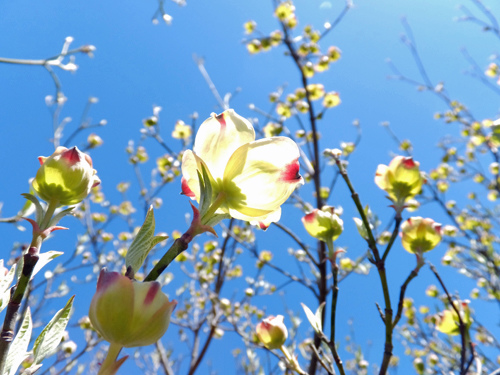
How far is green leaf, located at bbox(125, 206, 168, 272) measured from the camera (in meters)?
0.20

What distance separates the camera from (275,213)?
10.9 inches

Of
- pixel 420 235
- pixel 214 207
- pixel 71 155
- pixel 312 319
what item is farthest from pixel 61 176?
pixel 420 235

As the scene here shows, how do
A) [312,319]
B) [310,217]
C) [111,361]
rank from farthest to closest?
[310,217] < [312,319] < [111,361]

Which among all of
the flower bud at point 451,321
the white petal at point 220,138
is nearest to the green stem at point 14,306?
the white petal at point 220,138

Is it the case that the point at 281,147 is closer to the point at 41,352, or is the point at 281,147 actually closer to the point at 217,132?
the point at 217,132

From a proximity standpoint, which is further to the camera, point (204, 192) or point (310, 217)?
point (310, 217)

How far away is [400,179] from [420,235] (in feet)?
0.28

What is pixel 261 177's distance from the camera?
25cm

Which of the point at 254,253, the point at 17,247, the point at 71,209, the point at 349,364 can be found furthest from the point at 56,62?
the point at 349,364

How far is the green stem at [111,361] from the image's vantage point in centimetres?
17

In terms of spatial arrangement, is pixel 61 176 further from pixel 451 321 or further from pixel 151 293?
pixel 451 321

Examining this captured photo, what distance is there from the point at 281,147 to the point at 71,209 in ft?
0.54

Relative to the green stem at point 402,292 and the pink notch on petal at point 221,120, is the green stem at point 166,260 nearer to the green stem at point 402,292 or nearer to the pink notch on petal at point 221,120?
the pink notch on petal at point 221,120

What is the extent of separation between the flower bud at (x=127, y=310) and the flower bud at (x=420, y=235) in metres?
0.40
